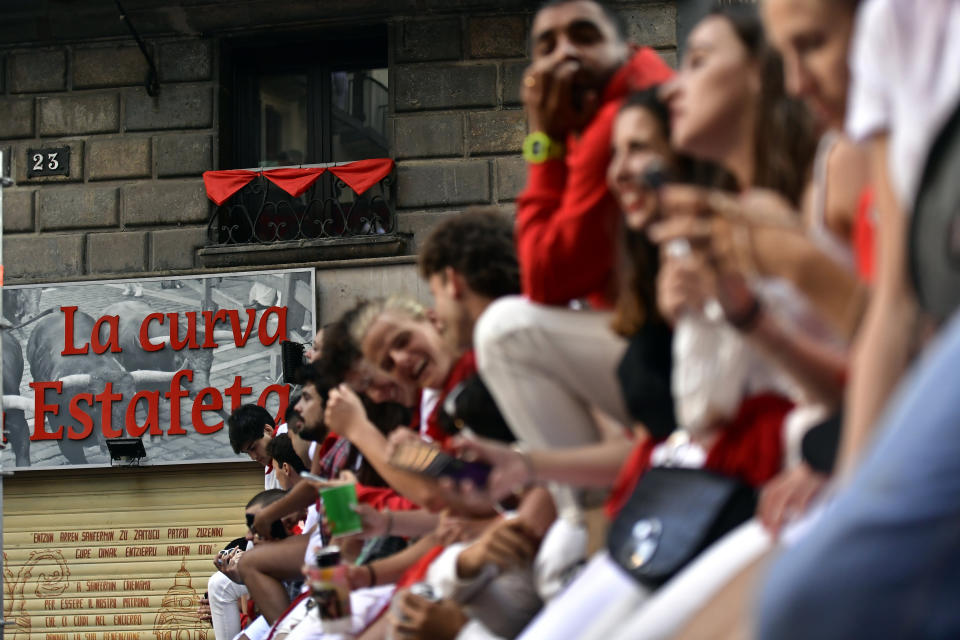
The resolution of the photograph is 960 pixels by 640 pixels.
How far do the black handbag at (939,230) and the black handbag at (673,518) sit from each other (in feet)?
2.04

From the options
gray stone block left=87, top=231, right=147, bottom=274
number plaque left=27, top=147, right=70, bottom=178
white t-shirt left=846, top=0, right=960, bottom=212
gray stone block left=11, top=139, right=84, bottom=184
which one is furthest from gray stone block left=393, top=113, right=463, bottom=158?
white t-shirt left=846, top=0, right=960, bottom=212

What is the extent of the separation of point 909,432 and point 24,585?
12514mm

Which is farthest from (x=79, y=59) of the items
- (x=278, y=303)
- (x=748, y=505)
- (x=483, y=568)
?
(x=748, y=505)

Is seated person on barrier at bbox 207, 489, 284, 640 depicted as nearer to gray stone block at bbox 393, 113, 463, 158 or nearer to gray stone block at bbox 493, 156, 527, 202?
gray stone block at bbox 493, 156, 527, 202

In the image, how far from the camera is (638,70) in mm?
2783

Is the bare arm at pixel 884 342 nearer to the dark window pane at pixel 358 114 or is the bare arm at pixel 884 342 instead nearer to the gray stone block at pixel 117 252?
the dark window pane at pixel 358 114

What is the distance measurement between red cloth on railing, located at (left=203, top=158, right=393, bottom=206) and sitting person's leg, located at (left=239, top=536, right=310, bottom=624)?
19.9 ft

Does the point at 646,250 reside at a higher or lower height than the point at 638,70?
lower

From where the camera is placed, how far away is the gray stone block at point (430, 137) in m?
12.0

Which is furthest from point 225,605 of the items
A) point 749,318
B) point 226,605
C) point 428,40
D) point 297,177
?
point 749,318

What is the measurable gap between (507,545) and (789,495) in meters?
1.34

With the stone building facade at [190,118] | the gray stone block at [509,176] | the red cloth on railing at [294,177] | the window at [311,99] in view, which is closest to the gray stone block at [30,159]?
the stone building facade at [190,118]

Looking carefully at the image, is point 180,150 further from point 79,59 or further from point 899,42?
point 899,42

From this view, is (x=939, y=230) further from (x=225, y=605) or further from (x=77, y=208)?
(x=77, y=208)
